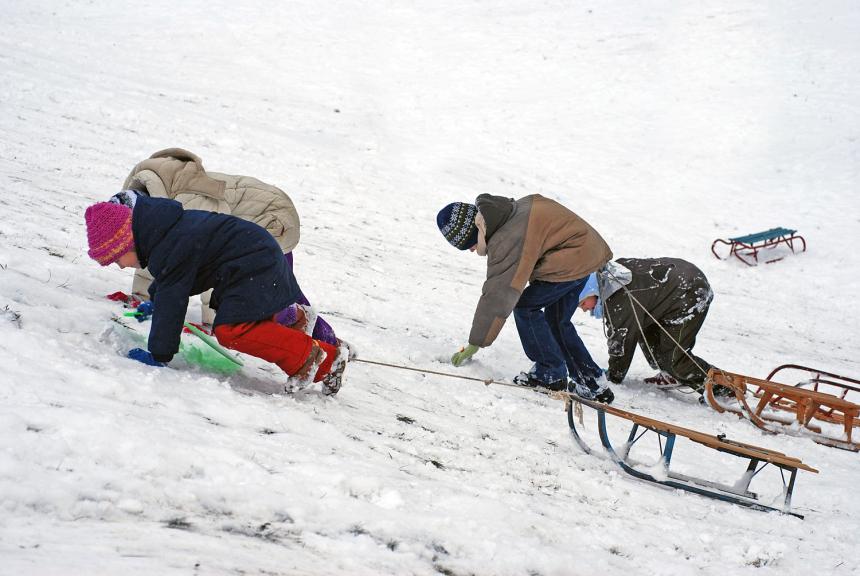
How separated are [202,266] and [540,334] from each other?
2.84m

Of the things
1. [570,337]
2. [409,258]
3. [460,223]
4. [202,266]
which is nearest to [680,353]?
[570,337]

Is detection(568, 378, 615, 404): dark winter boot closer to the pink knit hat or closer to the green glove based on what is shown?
the green glove

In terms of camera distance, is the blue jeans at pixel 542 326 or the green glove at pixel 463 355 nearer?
the blue jeans at pixel 542 326

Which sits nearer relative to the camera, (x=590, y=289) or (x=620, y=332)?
(x=590, y=289)

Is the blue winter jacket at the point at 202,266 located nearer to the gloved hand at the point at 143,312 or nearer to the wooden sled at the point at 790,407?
the gloved hand at the point at 143,312

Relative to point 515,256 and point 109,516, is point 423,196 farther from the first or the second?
point 109,516

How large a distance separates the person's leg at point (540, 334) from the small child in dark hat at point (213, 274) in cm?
195

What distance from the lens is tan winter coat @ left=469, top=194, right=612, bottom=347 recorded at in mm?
5109

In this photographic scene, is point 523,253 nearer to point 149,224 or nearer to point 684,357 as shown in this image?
point 684,357

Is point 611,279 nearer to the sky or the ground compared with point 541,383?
nearer to the sky

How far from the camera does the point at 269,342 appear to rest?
3.87 meters

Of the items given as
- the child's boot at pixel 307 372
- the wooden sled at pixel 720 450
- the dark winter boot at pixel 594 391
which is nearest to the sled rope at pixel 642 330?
the dark winter boot at pixel 594 391

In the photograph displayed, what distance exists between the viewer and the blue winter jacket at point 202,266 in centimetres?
359

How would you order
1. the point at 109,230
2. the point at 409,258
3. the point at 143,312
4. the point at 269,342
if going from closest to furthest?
the point at 109,230 → the point at 269,342 → the point at 143,312 → the point at 409,258
